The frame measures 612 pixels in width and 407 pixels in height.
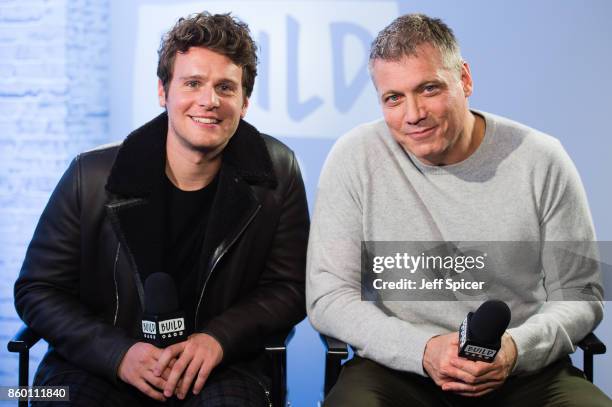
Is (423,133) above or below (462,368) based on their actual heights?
above

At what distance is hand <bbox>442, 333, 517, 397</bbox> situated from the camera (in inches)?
98.8

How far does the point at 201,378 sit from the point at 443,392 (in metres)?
0.80

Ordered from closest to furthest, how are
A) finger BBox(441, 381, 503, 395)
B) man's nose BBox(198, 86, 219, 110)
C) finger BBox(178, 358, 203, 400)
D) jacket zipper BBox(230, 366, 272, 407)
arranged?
finger BBox(441, 381, 503, 395) < finger BBox(178, 358, 203, 400) < jacket zipper BBox(230, 366, 272, 407) < man's nose BBox(198, 86, 219, 110)

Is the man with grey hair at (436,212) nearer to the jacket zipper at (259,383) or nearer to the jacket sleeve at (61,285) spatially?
the jacket zipper at (259,383)

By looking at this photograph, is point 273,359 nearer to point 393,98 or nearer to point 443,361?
point 443,361

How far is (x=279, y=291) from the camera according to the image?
3.04m

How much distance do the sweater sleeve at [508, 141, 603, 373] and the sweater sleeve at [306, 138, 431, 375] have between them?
456 mm

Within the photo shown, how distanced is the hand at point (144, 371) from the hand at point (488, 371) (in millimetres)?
906

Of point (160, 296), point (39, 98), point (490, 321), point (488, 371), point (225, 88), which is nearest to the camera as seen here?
point (490, 321)

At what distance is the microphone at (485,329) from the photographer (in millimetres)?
2293

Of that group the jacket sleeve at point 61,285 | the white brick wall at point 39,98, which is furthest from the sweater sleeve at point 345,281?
the white brick wall at point 39,98

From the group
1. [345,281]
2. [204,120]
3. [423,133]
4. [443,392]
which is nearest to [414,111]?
[423,133]

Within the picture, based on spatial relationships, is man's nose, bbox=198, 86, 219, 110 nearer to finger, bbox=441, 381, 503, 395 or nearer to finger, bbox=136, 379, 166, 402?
finger, bbox=136, 379, 166, 402

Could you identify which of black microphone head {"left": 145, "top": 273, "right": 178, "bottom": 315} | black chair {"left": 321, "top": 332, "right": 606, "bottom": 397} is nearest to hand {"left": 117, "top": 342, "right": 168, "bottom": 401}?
black microphone head {"left": 145, "top": 273, "right": 178, "bottom": 315}
